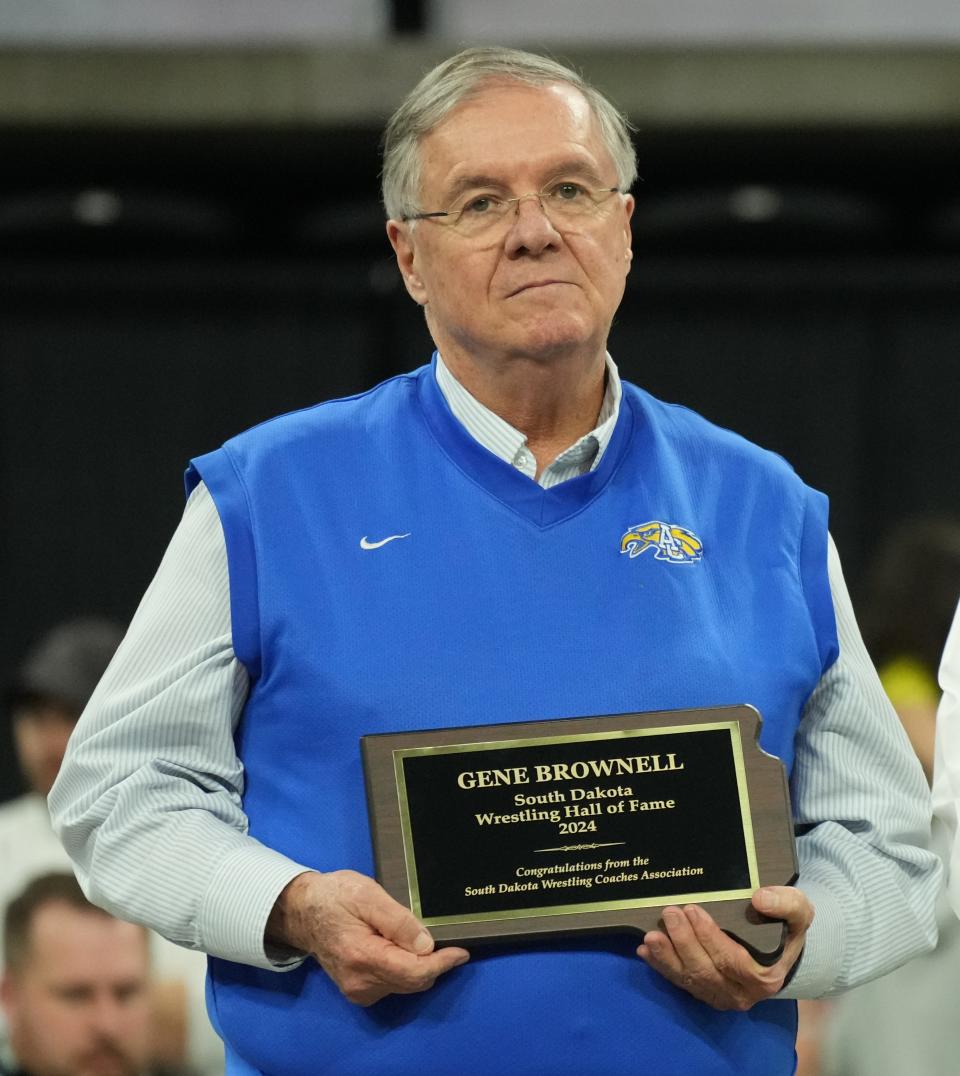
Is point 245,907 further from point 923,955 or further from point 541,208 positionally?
point 923,955

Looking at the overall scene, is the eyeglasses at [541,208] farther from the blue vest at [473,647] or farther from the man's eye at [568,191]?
the blue vest at [473,647]

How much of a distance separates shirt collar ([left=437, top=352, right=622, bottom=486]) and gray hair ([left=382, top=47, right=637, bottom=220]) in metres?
0.23

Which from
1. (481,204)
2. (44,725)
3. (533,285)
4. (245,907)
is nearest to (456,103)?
(481,204)

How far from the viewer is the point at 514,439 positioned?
205 centimetres

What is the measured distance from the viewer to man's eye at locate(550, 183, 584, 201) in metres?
2.05

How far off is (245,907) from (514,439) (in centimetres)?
61

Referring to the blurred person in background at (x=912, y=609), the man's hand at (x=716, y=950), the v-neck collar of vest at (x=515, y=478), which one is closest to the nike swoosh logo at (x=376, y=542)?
the v-neck collar of vest at (x=515, y=478)

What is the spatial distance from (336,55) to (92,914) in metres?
2.65

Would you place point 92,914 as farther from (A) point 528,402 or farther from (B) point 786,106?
(B) point 786,106

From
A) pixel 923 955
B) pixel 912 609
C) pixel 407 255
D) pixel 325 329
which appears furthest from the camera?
pixel 325 329

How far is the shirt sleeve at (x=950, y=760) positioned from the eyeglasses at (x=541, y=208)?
0.65m

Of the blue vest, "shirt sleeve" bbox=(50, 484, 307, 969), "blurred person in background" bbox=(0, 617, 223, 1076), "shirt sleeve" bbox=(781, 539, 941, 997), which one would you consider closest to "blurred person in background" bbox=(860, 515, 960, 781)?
"blurred person in background" bbox=(0, 617, 223, 1076)

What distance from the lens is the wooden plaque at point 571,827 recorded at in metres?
1.81

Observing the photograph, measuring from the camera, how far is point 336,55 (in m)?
5.13
